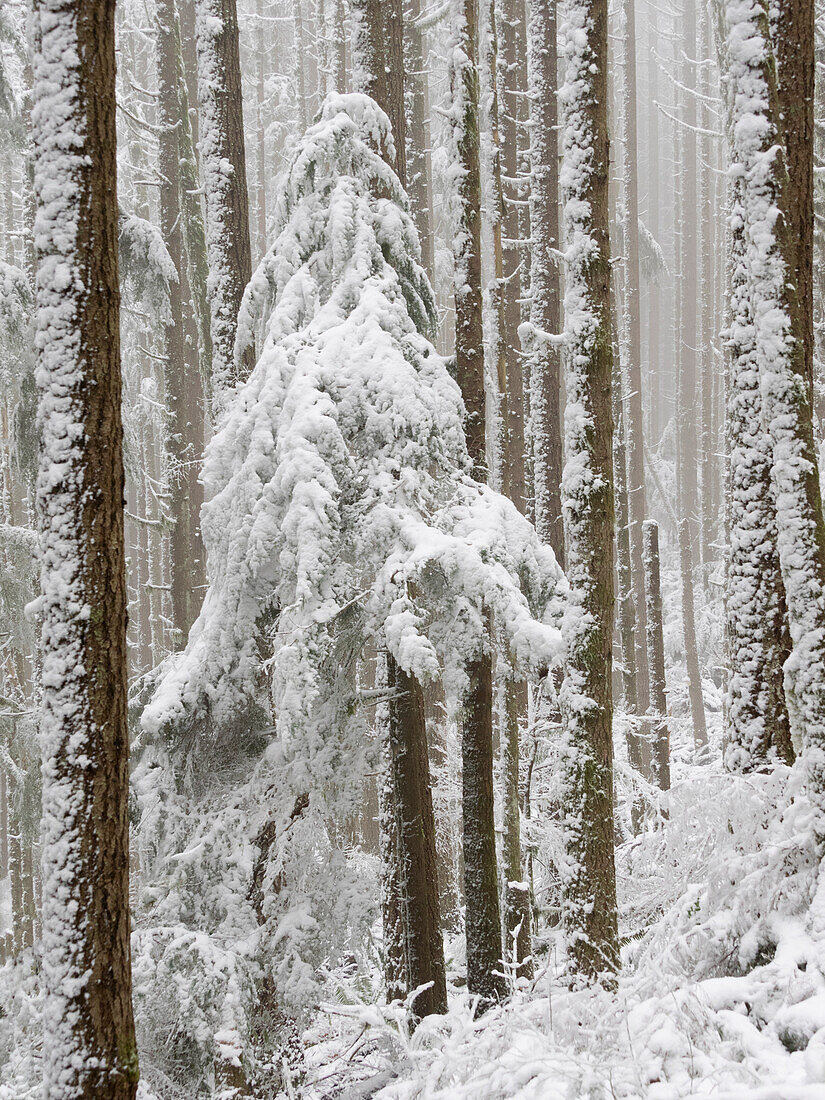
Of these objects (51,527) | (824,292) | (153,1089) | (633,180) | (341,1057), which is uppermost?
(633,180)

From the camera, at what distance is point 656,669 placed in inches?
655

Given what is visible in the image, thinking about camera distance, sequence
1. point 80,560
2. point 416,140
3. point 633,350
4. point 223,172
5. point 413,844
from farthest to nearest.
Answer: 1. point 633,350
2. point 416,140
3. point 223,172
4. point 413,844
5. point 80,560

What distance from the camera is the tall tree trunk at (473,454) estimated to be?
7.54 m

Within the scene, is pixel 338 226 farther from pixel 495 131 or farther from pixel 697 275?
pixel 697 275

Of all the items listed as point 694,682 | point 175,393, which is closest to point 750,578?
point 175,393

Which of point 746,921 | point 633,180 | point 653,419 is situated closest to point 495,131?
point 633,180

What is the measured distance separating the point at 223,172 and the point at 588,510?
18.4 ft

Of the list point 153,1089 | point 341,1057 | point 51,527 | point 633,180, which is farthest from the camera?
point 633,180

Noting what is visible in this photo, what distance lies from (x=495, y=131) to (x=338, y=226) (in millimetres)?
6239

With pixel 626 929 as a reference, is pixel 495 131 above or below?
above

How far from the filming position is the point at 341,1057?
283 inches

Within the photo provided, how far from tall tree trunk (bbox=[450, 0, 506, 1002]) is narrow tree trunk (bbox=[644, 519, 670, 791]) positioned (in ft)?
25.0

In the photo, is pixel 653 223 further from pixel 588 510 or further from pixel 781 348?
pixel 781 348

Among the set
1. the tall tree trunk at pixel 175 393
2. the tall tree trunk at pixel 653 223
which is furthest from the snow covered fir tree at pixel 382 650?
the tall tree trunk at pixel 653 223
